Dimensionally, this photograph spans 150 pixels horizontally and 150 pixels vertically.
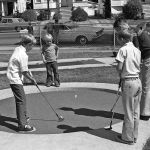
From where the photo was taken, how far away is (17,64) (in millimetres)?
6359

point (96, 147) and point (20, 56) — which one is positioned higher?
point (20, 56)

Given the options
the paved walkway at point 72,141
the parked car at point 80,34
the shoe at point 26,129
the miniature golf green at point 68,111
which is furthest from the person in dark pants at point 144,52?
the parked car at point 80,34

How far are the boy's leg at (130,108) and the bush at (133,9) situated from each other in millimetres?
33278

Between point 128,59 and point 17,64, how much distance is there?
2.03 m

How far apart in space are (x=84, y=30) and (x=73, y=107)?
13472 mm

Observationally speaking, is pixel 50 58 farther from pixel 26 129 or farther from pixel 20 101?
pixel 26 129

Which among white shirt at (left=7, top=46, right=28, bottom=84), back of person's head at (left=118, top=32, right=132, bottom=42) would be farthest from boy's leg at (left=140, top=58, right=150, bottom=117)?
white shirt at (left=7, top=46, right=28, bottom=84)

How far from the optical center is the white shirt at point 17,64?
20.6 feet

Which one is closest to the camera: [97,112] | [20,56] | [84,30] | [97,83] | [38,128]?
[20,56]

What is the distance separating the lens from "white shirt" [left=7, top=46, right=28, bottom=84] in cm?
629

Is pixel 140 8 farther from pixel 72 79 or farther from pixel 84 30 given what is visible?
pixel 72 79

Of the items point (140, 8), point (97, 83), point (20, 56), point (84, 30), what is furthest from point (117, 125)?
point (140, 8)

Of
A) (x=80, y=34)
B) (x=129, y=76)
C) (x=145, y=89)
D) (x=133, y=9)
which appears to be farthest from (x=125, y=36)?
(x=133, y=9)

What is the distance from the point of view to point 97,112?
25.7 ft
